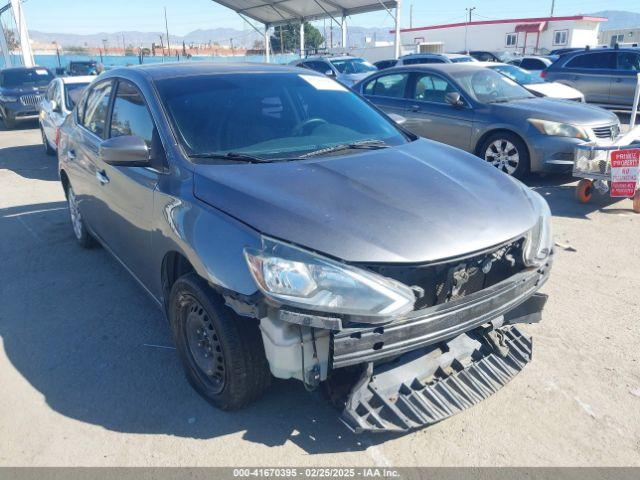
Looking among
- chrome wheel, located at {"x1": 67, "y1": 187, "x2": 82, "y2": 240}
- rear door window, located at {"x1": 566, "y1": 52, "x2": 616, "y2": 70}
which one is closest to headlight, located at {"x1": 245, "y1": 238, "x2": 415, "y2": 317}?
chrome wheel, located at {"x1": 67, "y1": 187, "x2": 82, "y2": 240}

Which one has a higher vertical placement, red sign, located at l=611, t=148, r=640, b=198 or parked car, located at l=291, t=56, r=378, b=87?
parked car, located at l=291, t=56, r=378, b=87

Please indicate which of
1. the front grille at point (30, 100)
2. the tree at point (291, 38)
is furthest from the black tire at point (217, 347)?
the tree at point (291, 38)

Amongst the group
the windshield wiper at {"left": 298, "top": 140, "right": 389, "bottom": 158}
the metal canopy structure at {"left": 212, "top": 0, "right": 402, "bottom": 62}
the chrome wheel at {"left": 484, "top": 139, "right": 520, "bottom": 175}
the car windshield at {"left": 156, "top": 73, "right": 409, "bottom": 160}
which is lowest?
the chrome wheel at {"left": 484, "top": 139, "right": 520, "bottom": 175}

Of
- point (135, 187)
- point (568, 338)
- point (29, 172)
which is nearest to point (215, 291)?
point (135, 187)

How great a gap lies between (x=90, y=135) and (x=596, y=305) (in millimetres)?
4169

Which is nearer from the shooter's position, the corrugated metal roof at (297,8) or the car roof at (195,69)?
the car roof at (195,69)

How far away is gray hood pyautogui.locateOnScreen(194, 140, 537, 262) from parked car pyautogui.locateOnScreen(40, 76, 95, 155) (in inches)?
276

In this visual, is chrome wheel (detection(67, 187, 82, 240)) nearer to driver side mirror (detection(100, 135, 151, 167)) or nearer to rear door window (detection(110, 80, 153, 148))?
rear door window (detection(110, 80, 153, 148))

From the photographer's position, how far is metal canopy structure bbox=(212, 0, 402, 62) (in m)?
21.7

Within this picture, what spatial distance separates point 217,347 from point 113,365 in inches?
41.9

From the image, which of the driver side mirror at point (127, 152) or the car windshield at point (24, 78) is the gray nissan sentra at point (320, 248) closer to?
the driver side mirror at point (127, 152)

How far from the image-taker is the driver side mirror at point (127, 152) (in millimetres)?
2967

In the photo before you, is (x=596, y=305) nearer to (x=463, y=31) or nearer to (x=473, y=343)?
(x=473, y=343)

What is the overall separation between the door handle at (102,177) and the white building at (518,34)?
44.3 metres
